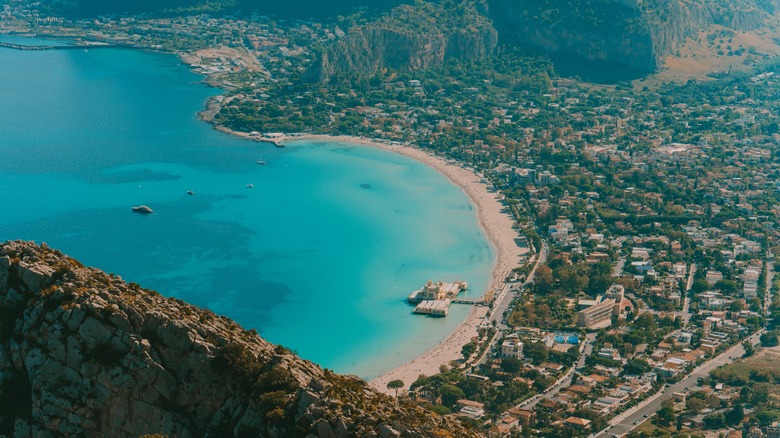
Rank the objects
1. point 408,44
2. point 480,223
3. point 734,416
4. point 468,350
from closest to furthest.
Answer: point 734,416
point 468,350
point 480,223
point 408,44

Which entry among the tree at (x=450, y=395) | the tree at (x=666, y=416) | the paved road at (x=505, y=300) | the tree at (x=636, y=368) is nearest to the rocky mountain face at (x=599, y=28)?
the paved road at (x=505, y=300)

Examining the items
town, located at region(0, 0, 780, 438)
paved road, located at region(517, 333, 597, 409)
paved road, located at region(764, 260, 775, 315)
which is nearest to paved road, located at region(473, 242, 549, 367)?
town, located at region(0, 0, 780, 438)

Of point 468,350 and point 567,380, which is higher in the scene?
point 567,380

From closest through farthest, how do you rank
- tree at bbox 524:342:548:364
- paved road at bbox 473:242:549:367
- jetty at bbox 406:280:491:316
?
tree at bbox 524:342:548:364 < paved road at bbox 473:242:549:367 < jetty at bbox 406:280:491:316

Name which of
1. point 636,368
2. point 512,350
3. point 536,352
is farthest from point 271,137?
point 636,368

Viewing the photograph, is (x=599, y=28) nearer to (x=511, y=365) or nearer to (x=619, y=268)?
(x=619, y=268)

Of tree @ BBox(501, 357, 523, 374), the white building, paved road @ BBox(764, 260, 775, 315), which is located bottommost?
paved road @ BBox(764, 260, 775, 315)

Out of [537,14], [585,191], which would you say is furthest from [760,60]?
[585,191]

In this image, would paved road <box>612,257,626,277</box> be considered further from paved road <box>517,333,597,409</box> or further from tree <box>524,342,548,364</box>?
tree <box>524,342,548,364</box>
